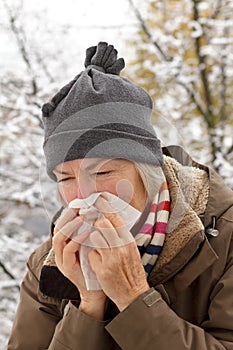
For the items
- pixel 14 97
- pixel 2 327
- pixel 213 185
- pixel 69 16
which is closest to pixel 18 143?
pixel 14 97

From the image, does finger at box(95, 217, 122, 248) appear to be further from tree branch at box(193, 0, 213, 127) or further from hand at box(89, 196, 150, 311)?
tree branch at box(193, 0, 213, 127)

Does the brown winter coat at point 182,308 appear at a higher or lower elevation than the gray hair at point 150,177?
lower

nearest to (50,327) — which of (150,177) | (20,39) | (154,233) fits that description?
(154,233)

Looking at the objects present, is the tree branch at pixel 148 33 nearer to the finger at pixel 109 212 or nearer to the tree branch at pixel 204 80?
the tree branch at pixel 204 80

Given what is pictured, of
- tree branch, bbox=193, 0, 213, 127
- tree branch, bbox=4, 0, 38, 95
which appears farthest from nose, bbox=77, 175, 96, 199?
tree branch, bbox=193, 0, 213, 127

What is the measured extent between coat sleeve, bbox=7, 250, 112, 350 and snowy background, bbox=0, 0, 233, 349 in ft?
9.09

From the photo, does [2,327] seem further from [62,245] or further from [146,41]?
[62,245]

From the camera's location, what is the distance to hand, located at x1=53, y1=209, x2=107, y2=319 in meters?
1.29

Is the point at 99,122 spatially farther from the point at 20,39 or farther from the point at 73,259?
the point at 20,39

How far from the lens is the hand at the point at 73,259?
1.29m

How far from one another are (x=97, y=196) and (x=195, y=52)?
375cm

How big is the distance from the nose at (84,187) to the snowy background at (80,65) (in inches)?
119

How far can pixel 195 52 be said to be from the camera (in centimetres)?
475

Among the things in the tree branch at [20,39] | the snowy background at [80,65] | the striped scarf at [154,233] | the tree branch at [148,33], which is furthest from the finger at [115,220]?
the tree branch at [148,33]
